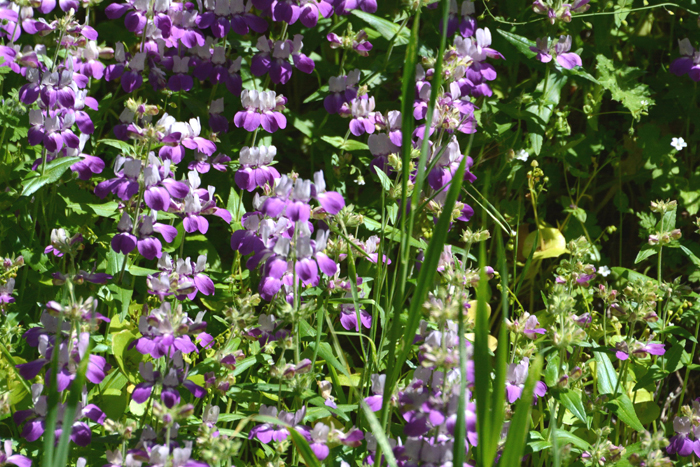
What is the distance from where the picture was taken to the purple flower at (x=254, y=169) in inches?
81.2

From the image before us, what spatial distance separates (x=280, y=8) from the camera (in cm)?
218

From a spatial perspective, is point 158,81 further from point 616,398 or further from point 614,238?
point 614,238

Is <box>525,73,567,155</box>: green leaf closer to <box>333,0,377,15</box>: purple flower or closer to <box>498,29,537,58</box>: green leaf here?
<box>498,29,537,58</box>: green leaf

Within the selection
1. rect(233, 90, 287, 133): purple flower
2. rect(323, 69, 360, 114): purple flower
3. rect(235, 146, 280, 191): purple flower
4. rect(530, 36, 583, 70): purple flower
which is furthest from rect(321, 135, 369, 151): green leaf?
rect(530, 36, 583, 70): purple flower

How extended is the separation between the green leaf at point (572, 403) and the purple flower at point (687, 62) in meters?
1.44

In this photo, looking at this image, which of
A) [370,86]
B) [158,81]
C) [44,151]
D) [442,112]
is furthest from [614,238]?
[44,151]

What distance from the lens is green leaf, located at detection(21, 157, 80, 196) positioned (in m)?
1.88

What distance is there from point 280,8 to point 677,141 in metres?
1.55

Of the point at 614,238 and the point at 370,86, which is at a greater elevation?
the point at 370,86

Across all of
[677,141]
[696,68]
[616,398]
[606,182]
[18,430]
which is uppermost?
[696,68]

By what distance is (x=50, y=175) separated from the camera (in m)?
1.90

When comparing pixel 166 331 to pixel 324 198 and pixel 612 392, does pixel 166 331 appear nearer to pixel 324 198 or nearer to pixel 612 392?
pixel 324 198

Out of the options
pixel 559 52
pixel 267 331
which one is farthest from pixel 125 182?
pixel 559 52

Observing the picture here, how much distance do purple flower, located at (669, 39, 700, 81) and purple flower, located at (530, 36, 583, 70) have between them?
471 millimetres
